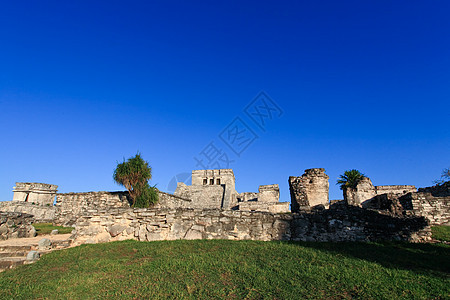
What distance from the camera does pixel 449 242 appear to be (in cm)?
700

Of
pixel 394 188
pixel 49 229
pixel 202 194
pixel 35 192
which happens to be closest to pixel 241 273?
pixel 49 229

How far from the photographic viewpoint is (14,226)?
10.4 meters

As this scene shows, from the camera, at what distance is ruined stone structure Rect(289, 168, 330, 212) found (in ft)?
38.4

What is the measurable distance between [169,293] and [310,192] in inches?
368

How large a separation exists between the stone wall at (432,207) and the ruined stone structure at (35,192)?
26.8 metres

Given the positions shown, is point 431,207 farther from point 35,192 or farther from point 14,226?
point 35,192

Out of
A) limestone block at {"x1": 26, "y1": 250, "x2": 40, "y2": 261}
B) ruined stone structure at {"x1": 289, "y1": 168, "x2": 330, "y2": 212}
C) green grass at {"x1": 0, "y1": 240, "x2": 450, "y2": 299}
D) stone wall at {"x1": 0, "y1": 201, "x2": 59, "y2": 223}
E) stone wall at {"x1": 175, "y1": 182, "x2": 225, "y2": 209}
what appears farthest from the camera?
stone wall at {"x1": 175, "y1": 182, "x2": 225, "y2": 209}

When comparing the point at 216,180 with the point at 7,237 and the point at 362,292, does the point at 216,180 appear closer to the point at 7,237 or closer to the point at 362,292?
the point at 7,237

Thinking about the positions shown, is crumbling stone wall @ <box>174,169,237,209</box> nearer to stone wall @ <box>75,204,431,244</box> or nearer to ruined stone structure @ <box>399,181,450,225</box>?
ruined stone structure @ <box>399,181,450,225</box>

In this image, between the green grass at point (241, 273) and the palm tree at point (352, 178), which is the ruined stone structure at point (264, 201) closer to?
the palm tree at point (352, 178)

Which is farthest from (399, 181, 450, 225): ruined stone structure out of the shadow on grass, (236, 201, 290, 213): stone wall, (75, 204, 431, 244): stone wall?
(236, 201, 290, 213): stone wall

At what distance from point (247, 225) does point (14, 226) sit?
10464 mm

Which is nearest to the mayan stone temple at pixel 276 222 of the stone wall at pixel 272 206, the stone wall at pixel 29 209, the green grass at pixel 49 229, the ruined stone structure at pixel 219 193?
the green grass at pixel 49 229

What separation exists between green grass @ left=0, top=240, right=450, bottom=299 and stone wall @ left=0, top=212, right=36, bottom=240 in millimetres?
5197
